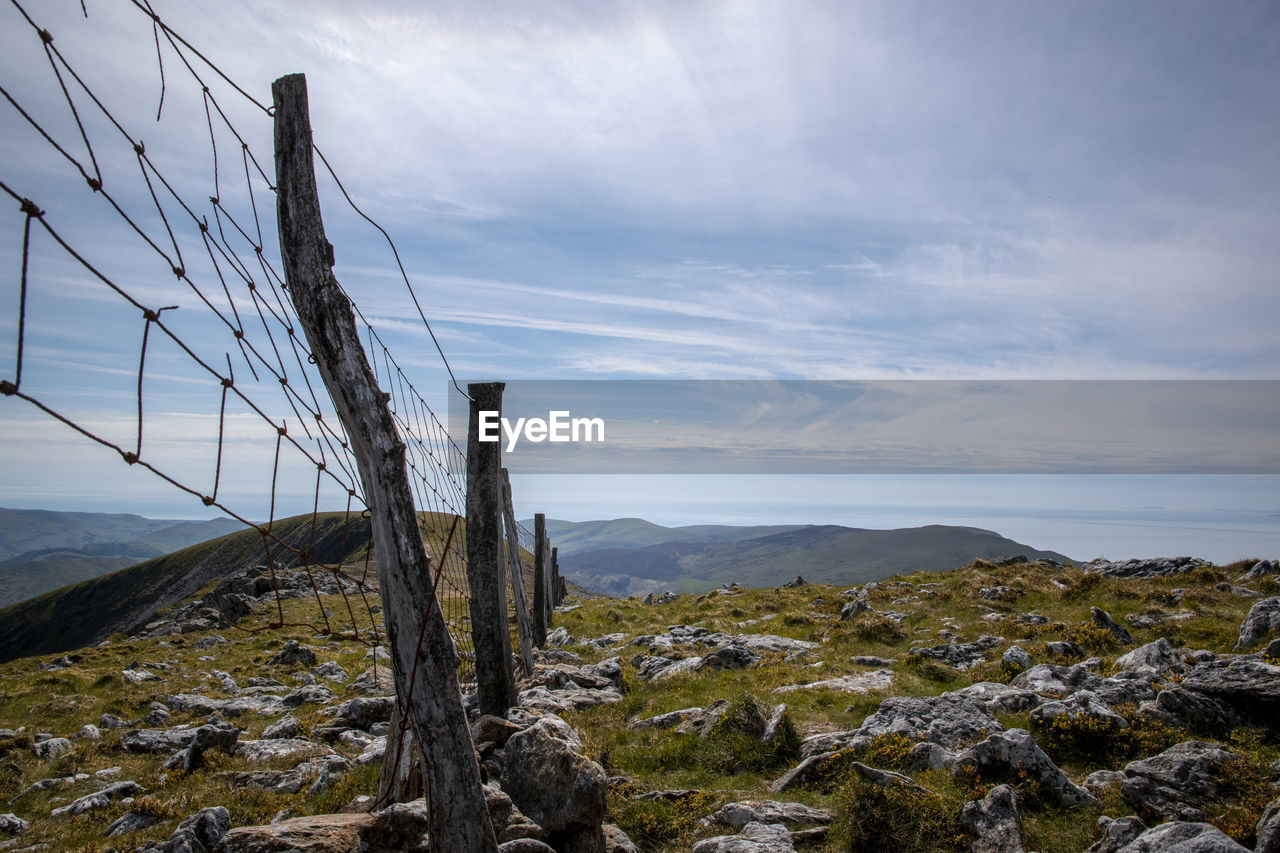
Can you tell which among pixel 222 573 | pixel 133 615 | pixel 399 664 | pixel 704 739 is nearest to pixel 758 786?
pixel 704 739

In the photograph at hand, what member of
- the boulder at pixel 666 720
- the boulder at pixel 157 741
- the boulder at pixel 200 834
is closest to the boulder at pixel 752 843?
the boulder at pixel 666 720

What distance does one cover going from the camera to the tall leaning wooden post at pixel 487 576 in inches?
360

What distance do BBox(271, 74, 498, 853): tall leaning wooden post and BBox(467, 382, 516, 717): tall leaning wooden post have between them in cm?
459

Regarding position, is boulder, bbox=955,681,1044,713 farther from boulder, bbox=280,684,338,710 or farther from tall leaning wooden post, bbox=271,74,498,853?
boulder, bbox=280,684,338,710

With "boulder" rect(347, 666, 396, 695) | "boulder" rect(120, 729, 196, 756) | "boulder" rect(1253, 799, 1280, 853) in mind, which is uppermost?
"boulder" rect(1253, 799, 1280, 853)

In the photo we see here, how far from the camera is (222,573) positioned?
122 m

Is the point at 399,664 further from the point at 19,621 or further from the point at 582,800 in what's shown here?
the point at 19,621

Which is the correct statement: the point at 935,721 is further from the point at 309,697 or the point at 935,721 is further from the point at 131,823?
the point at 309,697

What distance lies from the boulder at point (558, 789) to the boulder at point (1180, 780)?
18.1 ft

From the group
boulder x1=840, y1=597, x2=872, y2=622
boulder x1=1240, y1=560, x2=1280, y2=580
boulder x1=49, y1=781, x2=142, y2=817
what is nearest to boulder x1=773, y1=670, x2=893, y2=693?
boulder x1=840, y1=597, x2=872, y2=622

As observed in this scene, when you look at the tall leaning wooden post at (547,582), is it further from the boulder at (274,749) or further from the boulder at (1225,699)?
the boulder at (1225,699)

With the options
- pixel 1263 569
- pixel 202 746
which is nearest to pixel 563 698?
pixel 202 746

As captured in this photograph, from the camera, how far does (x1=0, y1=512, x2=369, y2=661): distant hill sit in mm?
120000

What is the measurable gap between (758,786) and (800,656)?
7961mm
